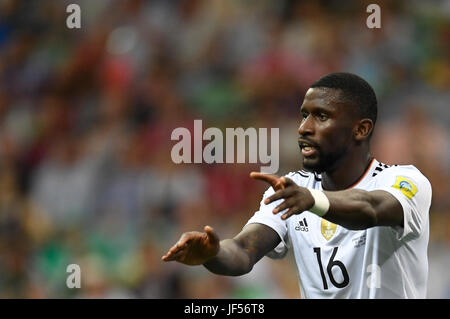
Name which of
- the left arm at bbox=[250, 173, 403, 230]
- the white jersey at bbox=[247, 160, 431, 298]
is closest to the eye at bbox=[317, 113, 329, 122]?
the white jersey at bbox=[247, 160, 431, 298]

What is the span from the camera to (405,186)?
3922 mm

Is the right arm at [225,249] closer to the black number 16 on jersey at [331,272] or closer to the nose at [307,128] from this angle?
the black number 16 on jersey at [331,272]

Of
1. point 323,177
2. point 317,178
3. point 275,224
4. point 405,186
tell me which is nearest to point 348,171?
point 323,177

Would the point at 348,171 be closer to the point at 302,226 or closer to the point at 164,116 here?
the point at 302,226

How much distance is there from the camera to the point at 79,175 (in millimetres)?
8117

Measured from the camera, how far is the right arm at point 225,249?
371cm

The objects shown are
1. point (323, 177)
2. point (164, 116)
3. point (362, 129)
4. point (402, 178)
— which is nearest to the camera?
point (402, 178)

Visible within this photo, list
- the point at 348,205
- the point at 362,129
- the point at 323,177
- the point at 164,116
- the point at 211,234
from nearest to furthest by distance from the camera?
the point at 348,205
the point at 211,234
the point at 362,129
the point at 323,177
the point at 164,116

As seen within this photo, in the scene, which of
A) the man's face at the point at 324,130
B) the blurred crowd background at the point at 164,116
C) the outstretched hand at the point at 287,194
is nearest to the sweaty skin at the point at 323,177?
the man's face at the point at 324,130

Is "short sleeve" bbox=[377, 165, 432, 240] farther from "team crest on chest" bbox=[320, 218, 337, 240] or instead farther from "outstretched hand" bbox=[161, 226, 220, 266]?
"outstretched hand" bbox=[161, 226, 220, 266]

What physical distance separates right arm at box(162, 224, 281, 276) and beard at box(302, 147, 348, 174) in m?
0.50

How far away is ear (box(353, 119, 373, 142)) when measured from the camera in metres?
4.21

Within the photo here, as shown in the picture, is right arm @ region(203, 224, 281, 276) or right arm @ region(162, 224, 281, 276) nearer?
right arm @ region(162, 224, 281, 276)

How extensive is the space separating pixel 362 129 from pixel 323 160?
0.30 metres
